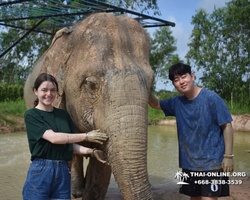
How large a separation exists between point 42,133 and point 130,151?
0.65 m

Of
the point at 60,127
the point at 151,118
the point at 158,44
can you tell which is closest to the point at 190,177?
the point at 60,127

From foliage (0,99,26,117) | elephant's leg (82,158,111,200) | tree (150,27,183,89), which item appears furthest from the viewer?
tree (150,27,183,89)

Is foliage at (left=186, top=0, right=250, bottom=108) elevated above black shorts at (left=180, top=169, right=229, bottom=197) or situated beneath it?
elevated above

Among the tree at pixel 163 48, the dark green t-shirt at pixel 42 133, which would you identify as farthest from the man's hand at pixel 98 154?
the tree at pixel 163 48

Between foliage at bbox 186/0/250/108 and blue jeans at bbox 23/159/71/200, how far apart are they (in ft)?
44.6

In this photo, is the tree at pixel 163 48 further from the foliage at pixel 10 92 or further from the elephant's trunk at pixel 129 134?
the elephant's trunk at pixel 129 134

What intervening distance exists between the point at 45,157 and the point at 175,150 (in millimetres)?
6551

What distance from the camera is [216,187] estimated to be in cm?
272

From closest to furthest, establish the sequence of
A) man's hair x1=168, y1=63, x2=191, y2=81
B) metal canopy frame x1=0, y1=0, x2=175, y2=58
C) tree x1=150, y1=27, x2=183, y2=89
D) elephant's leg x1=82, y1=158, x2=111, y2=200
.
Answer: man's hair x1=168, y1=63, x2=191, y2=81
elephant's leg x1=82, y1=158, x2=111, y2=200
metal canopy frame x1=0, y1=0, x2=175, y2=58
tree x1=150, y1=27, x2=183, y2=89

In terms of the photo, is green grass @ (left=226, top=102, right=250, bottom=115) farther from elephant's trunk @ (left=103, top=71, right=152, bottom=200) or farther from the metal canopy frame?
elephant's trunk @ (left=103, top=71, right=152, bottom=200)

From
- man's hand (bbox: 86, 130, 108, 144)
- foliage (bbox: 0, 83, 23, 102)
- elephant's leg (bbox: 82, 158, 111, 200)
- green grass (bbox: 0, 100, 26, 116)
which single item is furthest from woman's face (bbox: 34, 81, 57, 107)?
foliage (bbox: 0, 83, 23, 102)

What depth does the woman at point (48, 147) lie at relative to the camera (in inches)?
89.0

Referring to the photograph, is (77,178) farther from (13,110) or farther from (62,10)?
(13,110)

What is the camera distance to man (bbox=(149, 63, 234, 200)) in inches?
107
